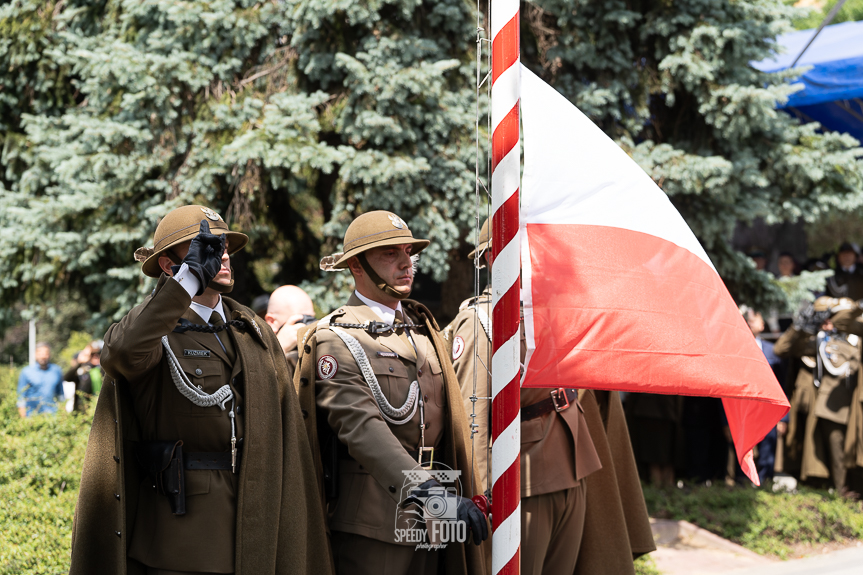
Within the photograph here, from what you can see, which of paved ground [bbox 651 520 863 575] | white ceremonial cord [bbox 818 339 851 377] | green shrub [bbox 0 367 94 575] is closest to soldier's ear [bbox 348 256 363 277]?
green shrub [bbox 0 367 94 575]

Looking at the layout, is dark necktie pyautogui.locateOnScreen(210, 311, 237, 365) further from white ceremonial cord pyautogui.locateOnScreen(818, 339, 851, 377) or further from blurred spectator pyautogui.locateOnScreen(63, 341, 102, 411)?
blurred spectator pyautogui.locateOnScreen(63, 341, 102, 411)

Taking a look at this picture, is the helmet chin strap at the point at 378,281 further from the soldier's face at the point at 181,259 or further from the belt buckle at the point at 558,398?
the belt buckle at the point at 558,398

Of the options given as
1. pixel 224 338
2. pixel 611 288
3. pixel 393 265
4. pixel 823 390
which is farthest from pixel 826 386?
pixel 224 338

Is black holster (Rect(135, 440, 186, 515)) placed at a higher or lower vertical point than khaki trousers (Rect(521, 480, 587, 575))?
higher

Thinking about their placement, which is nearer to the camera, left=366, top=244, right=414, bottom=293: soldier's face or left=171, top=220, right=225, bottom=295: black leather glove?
left=171, top=220, right=225, bottom=295: black leather glove

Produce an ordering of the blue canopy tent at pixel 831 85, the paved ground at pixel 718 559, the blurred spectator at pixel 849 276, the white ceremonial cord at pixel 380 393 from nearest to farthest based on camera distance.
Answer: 1. the white ceremonial cord at pixel 380 393
2. the paved ground at pixel 718 559
3. the blue canopy tent at pixel 831 85
4. the blurred spectator at pixel 849 276

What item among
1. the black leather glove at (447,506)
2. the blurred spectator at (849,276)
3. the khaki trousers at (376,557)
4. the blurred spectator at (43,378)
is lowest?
the blurred spectator at (43,378)

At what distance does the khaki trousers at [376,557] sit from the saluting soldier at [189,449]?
0.17m

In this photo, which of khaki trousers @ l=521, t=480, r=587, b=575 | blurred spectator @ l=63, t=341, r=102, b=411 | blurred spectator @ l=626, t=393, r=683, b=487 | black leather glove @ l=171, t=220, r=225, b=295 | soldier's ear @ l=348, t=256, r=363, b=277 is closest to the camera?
black leather glove @ l=171, t=220, r=225, b=295

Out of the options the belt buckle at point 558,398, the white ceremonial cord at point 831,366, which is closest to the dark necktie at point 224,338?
the belt buckle at point 558,398

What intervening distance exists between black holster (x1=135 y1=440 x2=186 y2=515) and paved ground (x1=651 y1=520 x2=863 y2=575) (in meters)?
4.80

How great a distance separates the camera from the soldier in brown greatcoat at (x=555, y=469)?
3.91m

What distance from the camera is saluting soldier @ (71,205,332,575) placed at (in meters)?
2.91

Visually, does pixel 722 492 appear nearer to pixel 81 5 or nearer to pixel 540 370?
pixel 540 370
